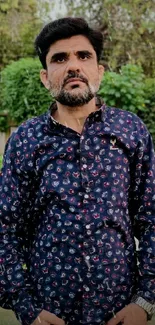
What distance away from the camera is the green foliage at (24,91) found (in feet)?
43.2

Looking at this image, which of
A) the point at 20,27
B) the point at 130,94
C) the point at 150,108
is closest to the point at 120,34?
the point at 20,27

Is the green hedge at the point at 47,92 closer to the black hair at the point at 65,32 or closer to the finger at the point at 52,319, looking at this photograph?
the black hair at the point at 65,32

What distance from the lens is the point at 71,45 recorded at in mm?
2139

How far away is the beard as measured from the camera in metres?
2.10

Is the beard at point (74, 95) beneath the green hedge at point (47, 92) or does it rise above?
above

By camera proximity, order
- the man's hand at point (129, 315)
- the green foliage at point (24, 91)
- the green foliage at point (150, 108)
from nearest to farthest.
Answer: the man's hand at point (129, 315)
the green foliage at point (150, 108)
the green foliage at point (24, 91)

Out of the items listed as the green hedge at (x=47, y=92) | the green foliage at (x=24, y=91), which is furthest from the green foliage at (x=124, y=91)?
the green foliage at (x=24, y=91)

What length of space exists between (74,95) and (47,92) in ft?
36.5

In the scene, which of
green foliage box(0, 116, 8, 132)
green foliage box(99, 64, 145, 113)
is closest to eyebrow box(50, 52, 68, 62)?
green foliage box(99, 64, 145, 113)

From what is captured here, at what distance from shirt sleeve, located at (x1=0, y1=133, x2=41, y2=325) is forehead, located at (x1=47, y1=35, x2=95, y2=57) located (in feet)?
1.12

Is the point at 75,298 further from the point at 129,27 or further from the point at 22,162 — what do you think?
the point at 129,27

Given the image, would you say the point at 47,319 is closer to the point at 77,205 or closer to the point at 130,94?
the point at 77,205

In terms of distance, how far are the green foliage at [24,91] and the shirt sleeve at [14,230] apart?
35.5ft

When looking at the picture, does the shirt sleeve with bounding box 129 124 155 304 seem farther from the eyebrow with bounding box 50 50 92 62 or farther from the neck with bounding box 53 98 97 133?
the eyebrow with bounding box 50 50 92 62
